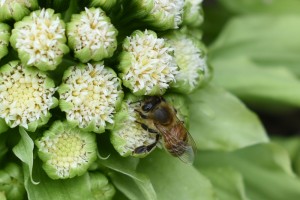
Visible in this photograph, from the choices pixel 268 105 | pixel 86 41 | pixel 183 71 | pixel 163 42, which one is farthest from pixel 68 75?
pixel 268 105

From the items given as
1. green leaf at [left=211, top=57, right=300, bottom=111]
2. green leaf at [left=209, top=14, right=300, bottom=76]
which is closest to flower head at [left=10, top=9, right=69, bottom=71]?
green leaf at [left=211, top=57, right=300, bottom=111]

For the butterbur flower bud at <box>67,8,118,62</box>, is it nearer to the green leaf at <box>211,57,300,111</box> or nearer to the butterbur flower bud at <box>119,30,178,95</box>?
the butterbur flower bud at <box>119,30,178,95</box>

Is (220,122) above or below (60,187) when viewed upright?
below

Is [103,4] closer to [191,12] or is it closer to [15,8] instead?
[15,8]

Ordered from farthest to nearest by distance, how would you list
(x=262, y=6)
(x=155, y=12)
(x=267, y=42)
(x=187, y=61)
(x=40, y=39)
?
(x=262, y=6)
(x=267, y=42)
(x=187, y=61)
(x=155, y=12)
(x=40, y=39)

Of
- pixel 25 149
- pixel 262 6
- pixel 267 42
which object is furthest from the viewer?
pixel 262 6

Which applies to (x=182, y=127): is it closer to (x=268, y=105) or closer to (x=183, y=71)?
(x=183, y=71)

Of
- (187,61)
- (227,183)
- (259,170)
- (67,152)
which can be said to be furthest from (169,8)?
(259,170)
